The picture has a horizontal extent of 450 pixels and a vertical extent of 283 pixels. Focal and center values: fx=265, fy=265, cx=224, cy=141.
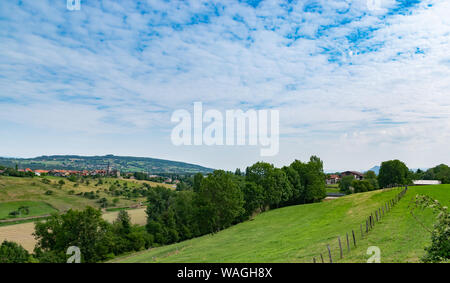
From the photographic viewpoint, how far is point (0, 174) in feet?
481

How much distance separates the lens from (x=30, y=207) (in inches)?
4535

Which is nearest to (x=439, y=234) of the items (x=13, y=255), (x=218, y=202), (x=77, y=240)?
(x=218, y=202)

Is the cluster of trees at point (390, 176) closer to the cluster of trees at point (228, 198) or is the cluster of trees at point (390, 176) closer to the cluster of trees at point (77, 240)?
the cluster of trees at point (228, 198)

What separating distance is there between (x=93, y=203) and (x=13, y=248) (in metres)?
82.2

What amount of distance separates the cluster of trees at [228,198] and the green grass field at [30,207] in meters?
62.5

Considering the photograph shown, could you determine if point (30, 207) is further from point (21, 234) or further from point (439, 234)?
point (439, 234)

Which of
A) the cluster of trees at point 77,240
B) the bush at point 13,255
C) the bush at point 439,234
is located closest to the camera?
the bush at point 439,234

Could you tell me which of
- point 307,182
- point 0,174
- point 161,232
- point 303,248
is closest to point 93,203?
point 0,174

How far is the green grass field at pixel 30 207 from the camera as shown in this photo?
108m

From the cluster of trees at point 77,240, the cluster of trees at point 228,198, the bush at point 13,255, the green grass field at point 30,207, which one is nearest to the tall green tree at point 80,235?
the cluster of trees at point 77,240

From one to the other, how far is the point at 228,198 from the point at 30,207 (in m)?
103
